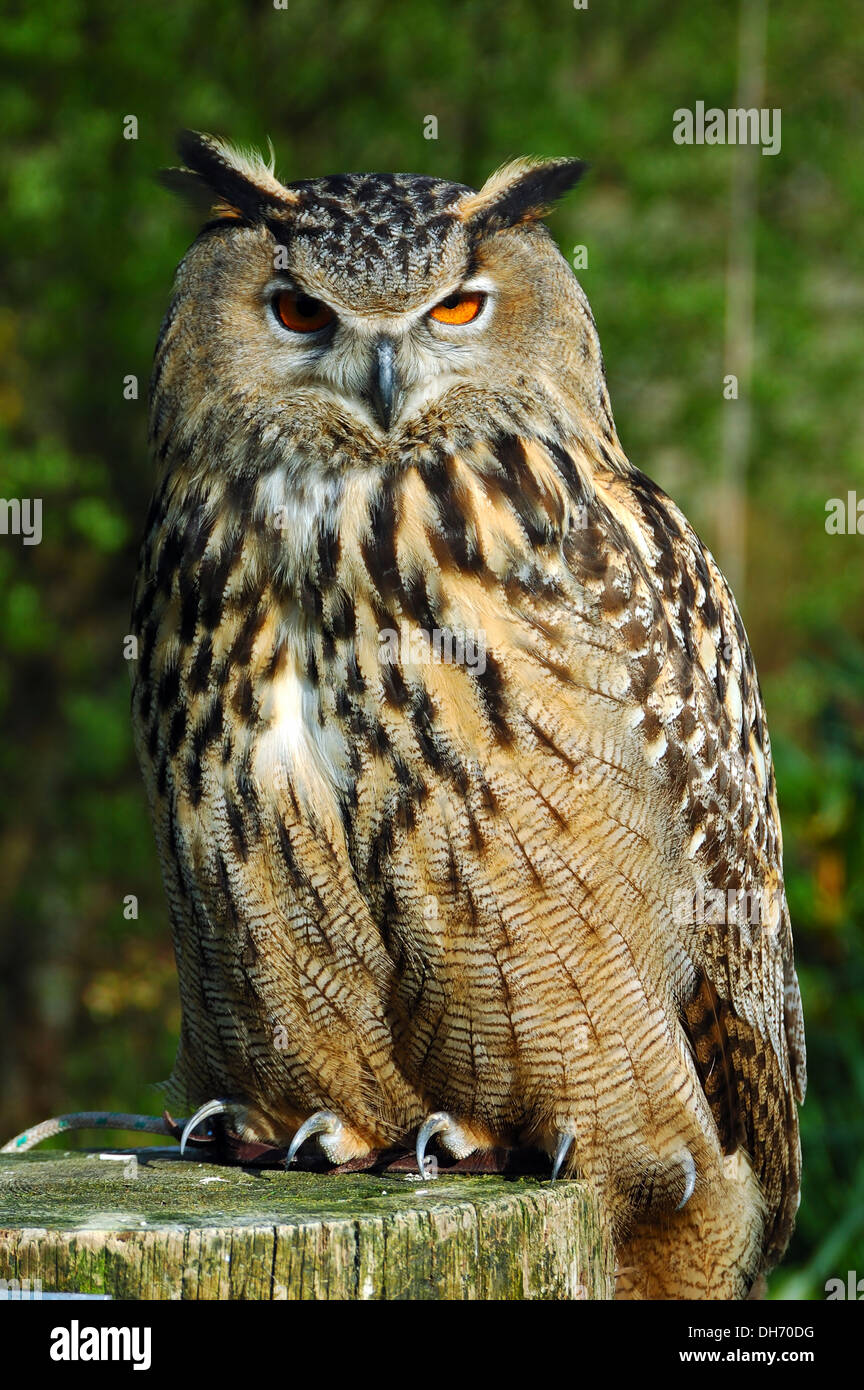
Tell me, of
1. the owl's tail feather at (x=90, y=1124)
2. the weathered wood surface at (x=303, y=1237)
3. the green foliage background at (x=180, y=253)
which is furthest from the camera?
the green foliage background at (x=180, y=253)

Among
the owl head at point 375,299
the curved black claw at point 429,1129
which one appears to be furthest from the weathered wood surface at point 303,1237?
the owl head at point 375,299

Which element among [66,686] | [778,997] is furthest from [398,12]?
[778,997]

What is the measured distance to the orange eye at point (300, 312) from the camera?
99.7 inches

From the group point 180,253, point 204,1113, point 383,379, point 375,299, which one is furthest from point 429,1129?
point 180,253

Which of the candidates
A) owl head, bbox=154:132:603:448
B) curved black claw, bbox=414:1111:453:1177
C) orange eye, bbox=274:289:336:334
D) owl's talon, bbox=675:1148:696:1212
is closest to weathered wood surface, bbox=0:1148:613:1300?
curved black claw, bbox=414:1111:453:1177

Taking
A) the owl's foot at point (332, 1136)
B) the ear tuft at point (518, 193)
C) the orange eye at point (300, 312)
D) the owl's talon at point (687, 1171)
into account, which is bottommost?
the owl's talon at point (687, 1171)

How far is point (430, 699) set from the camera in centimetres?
243

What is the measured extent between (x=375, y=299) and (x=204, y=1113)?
1605 mm

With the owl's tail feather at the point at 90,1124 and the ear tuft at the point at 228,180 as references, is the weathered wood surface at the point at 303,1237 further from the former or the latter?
the ear tuft at the point at 228,180

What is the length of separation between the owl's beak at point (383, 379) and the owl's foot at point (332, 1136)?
132 centimetres

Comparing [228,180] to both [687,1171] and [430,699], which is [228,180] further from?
[687,1171]

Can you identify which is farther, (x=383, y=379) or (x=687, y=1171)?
(x=687, y=1171)
